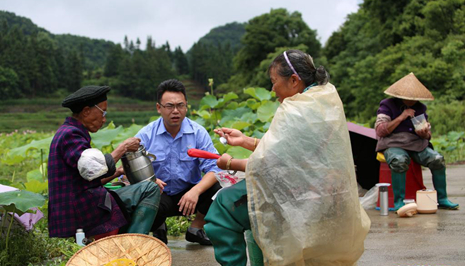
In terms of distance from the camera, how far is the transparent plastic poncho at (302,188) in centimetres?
270

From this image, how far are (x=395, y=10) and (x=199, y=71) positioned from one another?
141 feet

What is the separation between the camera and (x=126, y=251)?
3.12 meters

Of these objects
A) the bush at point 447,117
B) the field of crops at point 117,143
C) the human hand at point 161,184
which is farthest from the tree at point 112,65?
the human hand at point 161,184

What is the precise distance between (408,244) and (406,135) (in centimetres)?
167

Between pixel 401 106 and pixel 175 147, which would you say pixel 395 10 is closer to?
pixel 401 106

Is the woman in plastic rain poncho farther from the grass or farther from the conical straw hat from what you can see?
the grass

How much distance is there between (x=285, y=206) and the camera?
271 centimetres

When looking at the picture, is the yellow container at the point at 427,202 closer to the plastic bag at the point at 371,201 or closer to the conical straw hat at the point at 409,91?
the plastic bag at the point at 371,201

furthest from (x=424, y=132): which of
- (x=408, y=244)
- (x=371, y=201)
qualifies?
(x=408, y=244)

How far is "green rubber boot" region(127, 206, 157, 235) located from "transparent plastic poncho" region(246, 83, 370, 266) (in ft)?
3.91

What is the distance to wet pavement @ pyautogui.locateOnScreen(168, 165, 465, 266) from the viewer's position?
3.64m

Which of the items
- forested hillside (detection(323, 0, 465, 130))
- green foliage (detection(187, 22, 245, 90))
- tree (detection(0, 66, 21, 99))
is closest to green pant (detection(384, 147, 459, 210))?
forested hillside (detection(323, 0, 465, 130))

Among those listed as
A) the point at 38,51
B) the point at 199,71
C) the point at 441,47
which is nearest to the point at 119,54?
the point at 199,71

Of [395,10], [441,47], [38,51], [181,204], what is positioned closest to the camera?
[181,204]
